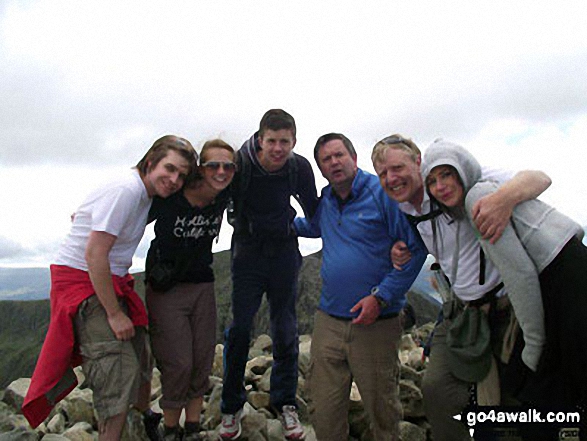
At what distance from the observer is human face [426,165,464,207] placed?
15.3 ft

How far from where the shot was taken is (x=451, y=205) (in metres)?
4.71

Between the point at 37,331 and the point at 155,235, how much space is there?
16528 cm

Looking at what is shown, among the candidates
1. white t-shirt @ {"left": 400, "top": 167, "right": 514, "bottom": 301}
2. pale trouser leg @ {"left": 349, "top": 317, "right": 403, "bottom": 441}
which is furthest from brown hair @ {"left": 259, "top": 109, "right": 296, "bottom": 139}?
pale trouser leg @ {"left": 349, "top": 317, "right": 403, "bottom": 441}

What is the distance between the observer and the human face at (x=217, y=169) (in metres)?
6.00

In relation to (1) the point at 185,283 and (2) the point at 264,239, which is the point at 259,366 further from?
(1) the point at 185,283

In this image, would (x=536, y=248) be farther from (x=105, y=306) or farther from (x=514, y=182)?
(x=105, y=306)

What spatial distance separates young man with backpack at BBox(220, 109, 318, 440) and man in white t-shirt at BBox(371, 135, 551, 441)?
1740 mm


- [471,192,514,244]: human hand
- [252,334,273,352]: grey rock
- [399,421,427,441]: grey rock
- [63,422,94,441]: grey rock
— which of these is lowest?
[252,334,273,352]: grey rock

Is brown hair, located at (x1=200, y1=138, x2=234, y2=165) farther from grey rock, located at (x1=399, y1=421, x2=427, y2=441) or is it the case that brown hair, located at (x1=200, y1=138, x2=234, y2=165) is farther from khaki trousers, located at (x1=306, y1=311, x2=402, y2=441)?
grey rock, located at (x1=399, y1=421, x2=427, y2=441)

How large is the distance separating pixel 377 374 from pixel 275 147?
364cm

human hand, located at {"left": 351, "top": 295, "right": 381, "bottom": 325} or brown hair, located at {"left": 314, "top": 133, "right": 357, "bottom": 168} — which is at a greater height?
brown hair, located at {"left": 314, "top": 133, "right": 357, "bottom": 168}

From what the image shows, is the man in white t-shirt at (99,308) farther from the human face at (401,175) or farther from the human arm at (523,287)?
the human arm at (523,287)

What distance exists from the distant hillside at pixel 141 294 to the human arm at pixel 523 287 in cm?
6117

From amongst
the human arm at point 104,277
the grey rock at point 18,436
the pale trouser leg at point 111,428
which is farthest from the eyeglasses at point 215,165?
the grey rock at point 18,436
